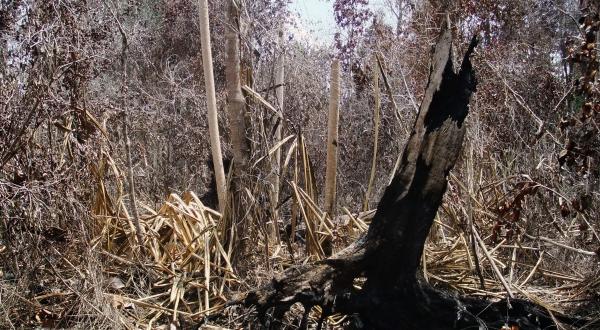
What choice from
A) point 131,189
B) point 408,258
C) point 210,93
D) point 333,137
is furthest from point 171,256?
point 408,258

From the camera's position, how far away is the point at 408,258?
441cm

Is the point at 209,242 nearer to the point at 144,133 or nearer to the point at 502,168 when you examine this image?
the point at 502,168

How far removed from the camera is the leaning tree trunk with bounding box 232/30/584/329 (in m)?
4.34

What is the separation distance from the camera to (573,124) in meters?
4.64

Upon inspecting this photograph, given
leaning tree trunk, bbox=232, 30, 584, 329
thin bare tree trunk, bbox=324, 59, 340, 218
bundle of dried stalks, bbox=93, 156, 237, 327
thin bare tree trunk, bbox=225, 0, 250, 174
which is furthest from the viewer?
thin bare tree trunk, bbox=324, 59, 340, 218

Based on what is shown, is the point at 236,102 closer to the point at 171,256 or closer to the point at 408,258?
the point at 171,256

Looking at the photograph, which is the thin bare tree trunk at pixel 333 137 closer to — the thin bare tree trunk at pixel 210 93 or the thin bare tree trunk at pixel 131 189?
the thin bare tree trunk at pixel 210 93

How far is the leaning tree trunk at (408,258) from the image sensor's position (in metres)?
4.34

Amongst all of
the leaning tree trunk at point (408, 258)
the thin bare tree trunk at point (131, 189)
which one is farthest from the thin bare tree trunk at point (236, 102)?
the leaning tree trunk at point (408, 258)

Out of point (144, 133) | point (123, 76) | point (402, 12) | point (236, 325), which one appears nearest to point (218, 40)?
point (144, 133)

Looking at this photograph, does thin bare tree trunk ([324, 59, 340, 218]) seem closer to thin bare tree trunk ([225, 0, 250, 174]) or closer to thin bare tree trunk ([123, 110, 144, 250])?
thin bare tree trunk ([225, 0, 250, 174])

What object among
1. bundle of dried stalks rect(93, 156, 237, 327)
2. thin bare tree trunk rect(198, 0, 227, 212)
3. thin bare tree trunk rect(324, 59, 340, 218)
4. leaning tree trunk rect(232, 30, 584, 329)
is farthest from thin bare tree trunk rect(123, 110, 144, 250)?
leaning tree trunk rect(232, 30, 584, 329)

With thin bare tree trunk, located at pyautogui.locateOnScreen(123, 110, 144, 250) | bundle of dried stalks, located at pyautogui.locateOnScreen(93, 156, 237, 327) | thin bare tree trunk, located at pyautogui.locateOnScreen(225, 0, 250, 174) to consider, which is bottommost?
bundle of dried stalks, located at pyautogui.locateOnScreen(93, 156, 237, 327)

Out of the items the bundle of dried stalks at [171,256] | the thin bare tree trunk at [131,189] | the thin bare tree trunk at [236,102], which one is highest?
the thin bare tree trunk at [236,102]
